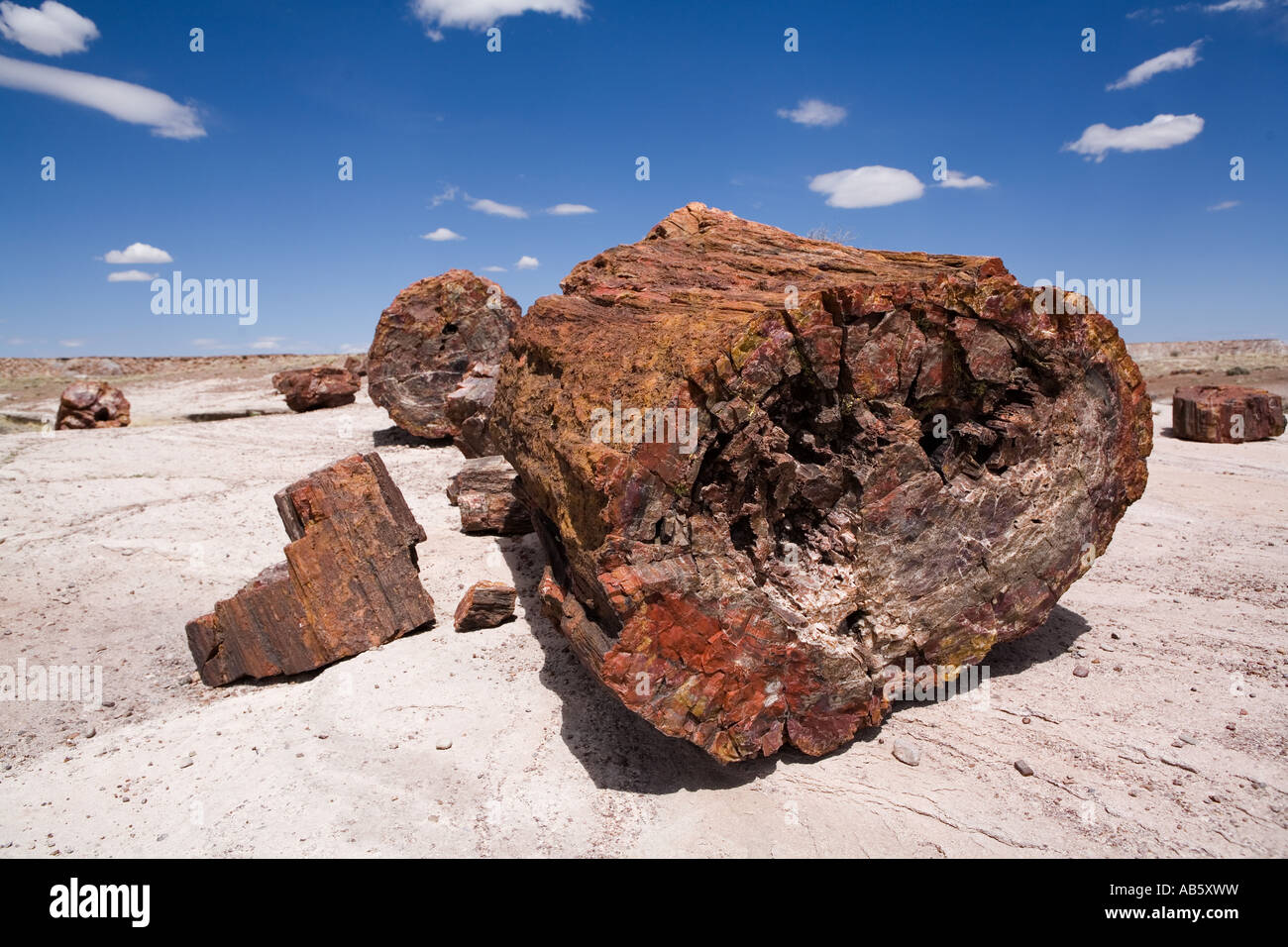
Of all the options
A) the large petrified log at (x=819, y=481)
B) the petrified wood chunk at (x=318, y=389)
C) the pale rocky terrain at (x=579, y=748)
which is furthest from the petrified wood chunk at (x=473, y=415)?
the petrified wood chunk at (x=318, y=389)

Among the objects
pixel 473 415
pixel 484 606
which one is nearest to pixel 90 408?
pixel 473 415

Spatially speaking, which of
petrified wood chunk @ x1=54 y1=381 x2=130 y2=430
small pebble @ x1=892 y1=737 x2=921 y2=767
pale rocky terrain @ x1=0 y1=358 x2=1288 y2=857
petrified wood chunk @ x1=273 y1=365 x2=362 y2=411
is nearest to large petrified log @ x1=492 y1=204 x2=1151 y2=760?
small pebble @ x1=892 y1=737 x2=921 y2=767

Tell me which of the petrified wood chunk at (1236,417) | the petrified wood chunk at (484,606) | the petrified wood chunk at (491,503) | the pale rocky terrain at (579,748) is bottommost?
the pale rocky terrain at (579,748)

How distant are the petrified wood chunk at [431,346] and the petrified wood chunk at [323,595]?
5.30 metres

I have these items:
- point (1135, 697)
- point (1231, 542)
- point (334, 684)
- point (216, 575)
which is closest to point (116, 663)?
point (216, 575)

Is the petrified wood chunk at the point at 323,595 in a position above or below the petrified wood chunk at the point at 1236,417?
below

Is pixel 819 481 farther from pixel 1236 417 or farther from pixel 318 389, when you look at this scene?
pixel 318 389

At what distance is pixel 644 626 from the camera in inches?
121

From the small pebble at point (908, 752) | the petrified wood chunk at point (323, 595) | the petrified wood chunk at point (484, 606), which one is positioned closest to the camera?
the small pebble at point (908, 752)

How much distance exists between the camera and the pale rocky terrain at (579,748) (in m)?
3.08

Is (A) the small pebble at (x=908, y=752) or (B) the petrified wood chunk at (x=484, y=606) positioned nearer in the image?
(A) the small pebble at (x=908, y=752)

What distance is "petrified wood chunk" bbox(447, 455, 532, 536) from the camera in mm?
6539

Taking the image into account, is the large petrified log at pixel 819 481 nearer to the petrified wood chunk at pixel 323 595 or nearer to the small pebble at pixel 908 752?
the small pebble at pixel 908 752

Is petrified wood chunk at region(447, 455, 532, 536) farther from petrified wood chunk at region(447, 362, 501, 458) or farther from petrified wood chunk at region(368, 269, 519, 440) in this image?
petrified wood chunk at region(368, 269, 519, 440)
